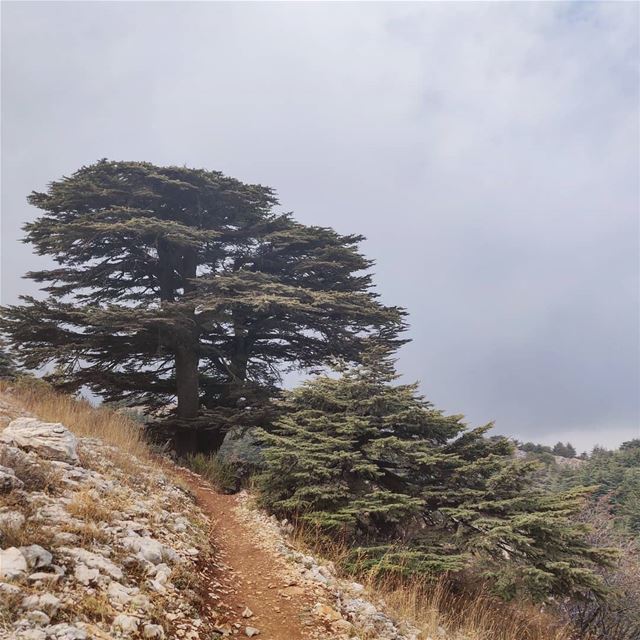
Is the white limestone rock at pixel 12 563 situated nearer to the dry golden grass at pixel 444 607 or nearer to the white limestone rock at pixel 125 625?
the white limestone rock at pixel 125 625

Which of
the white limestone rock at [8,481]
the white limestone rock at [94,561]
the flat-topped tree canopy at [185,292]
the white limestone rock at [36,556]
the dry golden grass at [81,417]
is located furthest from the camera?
the flat-topped tree canopy at [185,292]

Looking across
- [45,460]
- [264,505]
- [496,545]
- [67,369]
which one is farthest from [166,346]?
[496,545]

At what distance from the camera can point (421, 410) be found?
27.7 feet

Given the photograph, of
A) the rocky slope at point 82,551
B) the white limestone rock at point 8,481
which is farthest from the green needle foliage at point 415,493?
the white limestone rock at point 8,481

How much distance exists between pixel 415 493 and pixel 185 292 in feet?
36.1

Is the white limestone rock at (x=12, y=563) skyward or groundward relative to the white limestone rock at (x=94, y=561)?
skyward

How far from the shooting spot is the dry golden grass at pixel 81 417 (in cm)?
981

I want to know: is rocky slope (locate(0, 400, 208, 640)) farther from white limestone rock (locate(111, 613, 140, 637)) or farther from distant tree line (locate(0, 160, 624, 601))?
distant tree line (locate(0, 160, 624, 601))

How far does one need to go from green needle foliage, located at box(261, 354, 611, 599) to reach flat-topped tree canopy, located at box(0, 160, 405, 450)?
473 cm

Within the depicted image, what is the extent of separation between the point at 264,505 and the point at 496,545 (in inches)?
173

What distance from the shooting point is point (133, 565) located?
14.8ft

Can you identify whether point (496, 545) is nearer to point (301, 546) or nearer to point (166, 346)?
point (301, 546)

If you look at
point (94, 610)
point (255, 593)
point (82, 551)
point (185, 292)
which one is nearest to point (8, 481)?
point (82, 551)

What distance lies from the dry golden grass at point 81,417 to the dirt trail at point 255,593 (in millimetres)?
3653
